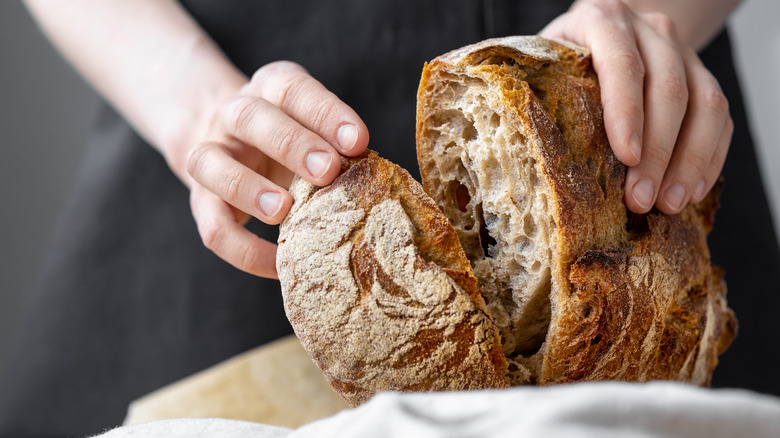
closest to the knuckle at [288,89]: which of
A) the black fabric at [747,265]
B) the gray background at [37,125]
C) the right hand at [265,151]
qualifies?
the right hand at [265,151]

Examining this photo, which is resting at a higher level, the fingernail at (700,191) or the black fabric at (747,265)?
the fingernail at (700,191)

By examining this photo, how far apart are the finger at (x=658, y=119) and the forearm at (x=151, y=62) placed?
0.82 m

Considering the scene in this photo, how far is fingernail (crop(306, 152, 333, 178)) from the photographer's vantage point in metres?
0.89

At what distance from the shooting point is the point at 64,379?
1805 millimetres

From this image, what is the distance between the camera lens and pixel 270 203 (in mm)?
943

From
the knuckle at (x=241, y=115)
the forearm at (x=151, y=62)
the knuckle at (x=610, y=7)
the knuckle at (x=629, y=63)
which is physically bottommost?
the forearm at (x=151, y=62)

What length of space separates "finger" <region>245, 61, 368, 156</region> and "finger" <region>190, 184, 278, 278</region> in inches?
8.8

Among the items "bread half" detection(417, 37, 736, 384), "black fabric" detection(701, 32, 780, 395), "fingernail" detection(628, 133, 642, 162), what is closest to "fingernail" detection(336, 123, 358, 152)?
"bread half" detection(417, 37, 736, 384)

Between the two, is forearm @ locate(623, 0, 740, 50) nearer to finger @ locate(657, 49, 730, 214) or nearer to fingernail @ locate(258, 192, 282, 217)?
finger @ locate(657, 49, 730, 214)

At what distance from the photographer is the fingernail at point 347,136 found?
35.6 inches

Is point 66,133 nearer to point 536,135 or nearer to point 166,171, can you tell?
point 166,171

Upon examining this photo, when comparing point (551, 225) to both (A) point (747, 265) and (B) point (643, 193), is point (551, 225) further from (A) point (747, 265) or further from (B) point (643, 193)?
(A) point (747, 265)

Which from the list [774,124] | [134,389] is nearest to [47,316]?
[134,389]

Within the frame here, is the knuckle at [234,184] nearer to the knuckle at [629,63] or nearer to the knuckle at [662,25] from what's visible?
the knuckle at [629,63]
